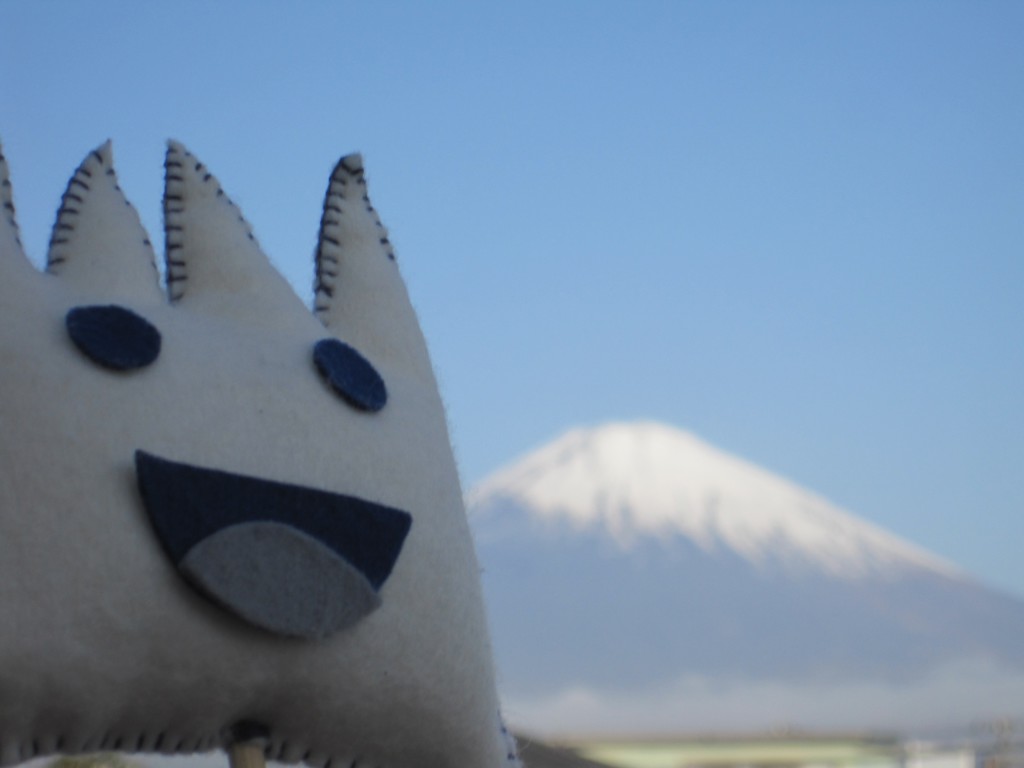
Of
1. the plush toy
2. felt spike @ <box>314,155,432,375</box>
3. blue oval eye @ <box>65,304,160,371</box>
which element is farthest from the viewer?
felt spike @ <box>314,155,432,375</box>

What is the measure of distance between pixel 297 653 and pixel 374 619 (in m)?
0.12

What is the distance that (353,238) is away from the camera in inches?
99.2

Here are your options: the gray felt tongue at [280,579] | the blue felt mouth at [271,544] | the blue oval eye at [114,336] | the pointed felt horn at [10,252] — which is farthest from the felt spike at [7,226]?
the gray felt tongue at [280,579]

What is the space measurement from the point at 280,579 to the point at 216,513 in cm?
12

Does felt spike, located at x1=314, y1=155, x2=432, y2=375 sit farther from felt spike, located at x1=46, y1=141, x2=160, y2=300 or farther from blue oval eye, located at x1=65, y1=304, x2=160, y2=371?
blue oval eye, located at x1=65, y1=304, x2=160, y2=371

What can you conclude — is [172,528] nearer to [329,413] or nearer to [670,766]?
[329,413]

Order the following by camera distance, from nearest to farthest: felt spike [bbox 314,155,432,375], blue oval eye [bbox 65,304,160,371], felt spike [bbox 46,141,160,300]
A: blue oval eye [bbox 65,304,160,371] < felt spike [bbox 46,141,160,300] < felt spike [bbox 314,155,432,375]

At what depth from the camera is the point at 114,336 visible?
6.70ft

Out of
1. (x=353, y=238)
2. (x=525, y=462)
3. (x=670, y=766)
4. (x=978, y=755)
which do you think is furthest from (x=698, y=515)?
(x=353, y=238)

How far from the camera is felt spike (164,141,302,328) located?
7.49 feet

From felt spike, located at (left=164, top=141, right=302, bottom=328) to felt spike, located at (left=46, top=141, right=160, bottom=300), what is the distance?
0.14ft

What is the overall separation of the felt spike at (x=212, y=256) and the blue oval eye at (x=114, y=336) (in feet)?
0.60

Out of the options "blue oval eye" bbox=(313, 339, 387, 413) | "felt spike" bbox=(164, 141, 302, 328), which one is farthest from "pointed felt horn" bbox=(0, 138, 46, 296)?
"blue oval eye" bbox=(313, 339, 387, 413)

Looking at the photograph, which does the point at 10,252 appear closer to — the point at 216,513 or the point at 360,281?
the point at 216,513
